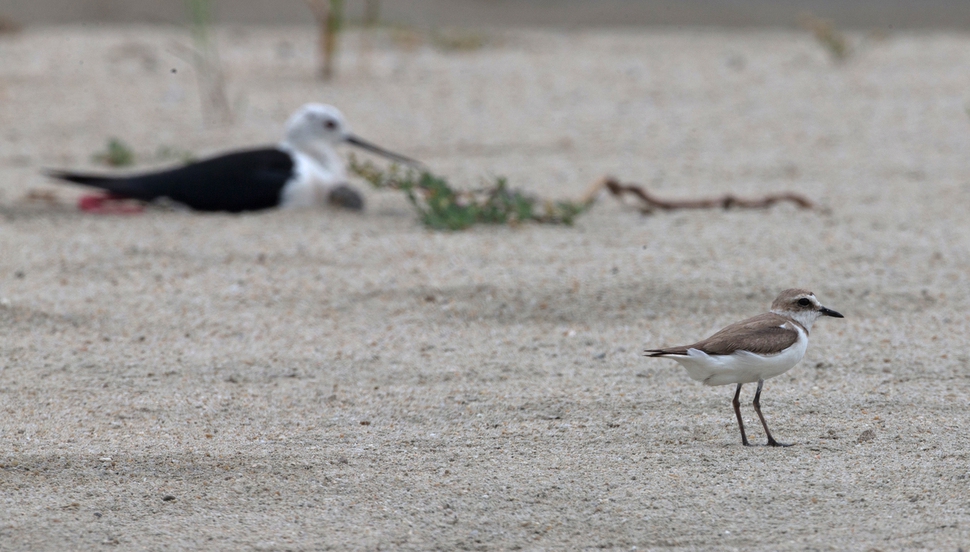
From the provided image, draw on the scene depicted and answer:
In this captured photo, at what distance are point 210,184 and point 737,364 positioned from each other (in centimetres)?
366

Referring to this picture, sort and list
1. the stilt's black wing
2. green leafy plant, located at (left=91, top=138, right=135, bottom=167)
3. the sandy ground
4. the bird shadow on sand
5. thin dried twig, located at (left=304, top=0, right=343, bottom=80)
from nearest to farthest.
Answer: the sandy ground, the bird shadow on sand, the stilt's black wing, green leafy plant, located at (left=91, top=138, right=135, bottom=167), thin dried twig, located at (left=304, top=0, right=343, bottom=80)

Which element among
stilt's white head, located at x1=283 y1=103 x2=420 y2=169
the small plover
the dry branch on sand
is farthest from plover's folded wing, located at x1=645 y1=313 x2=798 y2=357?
stilt's white head, located at x1=283 y1=103 x2=420 y2=169

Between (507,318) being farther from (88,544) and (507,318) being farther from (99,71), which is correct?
(99,71)

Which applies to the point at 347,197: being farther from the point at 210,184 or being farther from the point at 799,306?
the point at 799,306

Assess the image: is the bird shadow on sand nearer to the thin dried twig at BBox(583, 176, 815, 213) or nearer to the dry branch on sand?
the dry branch on sand

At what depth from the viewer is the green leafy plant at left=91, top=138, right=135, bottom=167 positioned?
724cm

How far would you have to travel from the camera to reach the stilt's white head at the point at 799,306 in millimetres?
3479

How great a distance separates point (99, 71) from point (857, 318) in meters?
8.20

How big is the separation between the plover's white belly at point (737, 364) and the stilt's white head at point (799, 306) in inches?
7.0

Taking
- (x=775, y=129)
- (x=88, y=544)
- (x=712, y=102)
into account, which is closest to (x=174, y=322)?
(x=88, y=544)

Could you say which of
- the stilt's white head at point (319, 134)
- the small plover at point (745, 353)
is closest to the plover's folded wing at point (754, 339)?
the small plover at point (745, 353)

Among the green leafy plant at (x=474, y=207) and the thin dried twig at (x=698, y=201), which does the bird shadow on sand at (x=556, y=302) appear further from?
the thin dried twig at (x=698, y=201)

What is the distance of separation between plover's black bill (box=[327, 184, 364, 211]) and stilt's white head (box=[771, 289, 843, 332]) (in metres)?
3.20

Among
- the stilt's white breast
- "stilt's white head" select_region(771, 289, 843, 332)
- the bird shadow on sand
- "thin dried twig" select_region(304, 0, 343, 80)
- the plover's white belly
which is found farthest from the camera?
"thin dried twig" select_region(304, 0, 343, 80)
